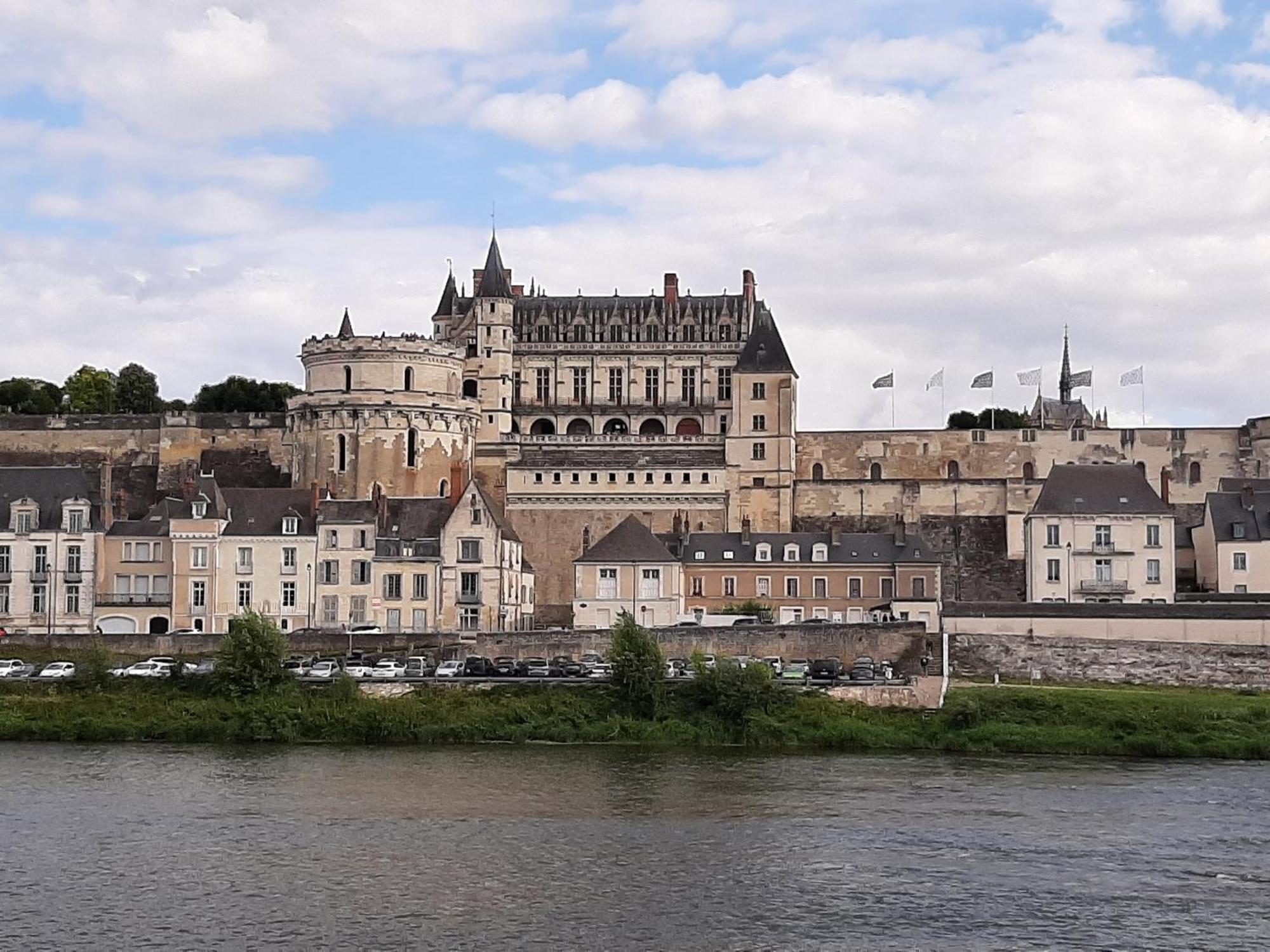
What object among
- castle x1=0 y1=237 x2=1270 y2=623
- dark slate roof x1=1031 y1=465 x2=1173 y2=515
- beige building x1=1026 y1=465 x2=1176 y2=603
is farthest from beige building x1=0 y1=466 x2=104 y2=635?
dark slate roof x1=1031 y1=465 x2=1173 y2=515

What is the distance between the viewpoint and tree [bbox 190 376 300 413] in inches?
3472

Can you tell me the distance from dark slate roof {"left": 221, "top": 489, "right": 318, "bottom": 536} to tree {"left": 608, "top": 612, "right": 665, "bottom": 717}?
612 inches

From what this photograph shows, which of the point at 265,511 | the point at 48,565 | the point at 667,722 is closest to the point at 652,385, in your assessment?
the point at 265,511

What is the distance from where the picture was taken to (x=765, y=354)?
75.1 m

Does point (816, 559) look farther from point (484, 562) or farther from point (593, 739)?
point (593, 739)

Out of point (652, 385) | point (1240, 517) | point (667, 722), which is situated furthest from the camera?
point (652, 385)

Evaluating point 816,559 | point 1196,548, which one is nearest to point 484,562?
point 816,559

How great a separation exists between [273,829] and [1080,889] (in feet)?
40.6

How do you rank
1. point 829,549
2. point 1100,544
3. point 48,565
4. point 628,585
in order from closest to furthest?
point 48,565 → point 628,585 → point 829,549 → point 1100,544

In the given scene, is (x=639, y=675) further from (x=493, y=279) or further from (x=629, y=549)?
(x=493, y=279)

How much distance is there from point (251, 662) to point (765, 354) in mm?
35749

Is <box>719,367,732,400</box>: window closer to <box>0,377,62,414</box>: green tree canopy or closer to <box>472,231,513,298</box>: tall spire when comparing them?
<box>472,231,513,298</box>: tall spire

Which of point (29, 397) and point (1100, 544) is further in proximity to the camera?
point (29, 397)

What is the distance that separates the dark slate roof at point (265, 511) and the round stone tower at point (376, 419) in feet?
31.2
